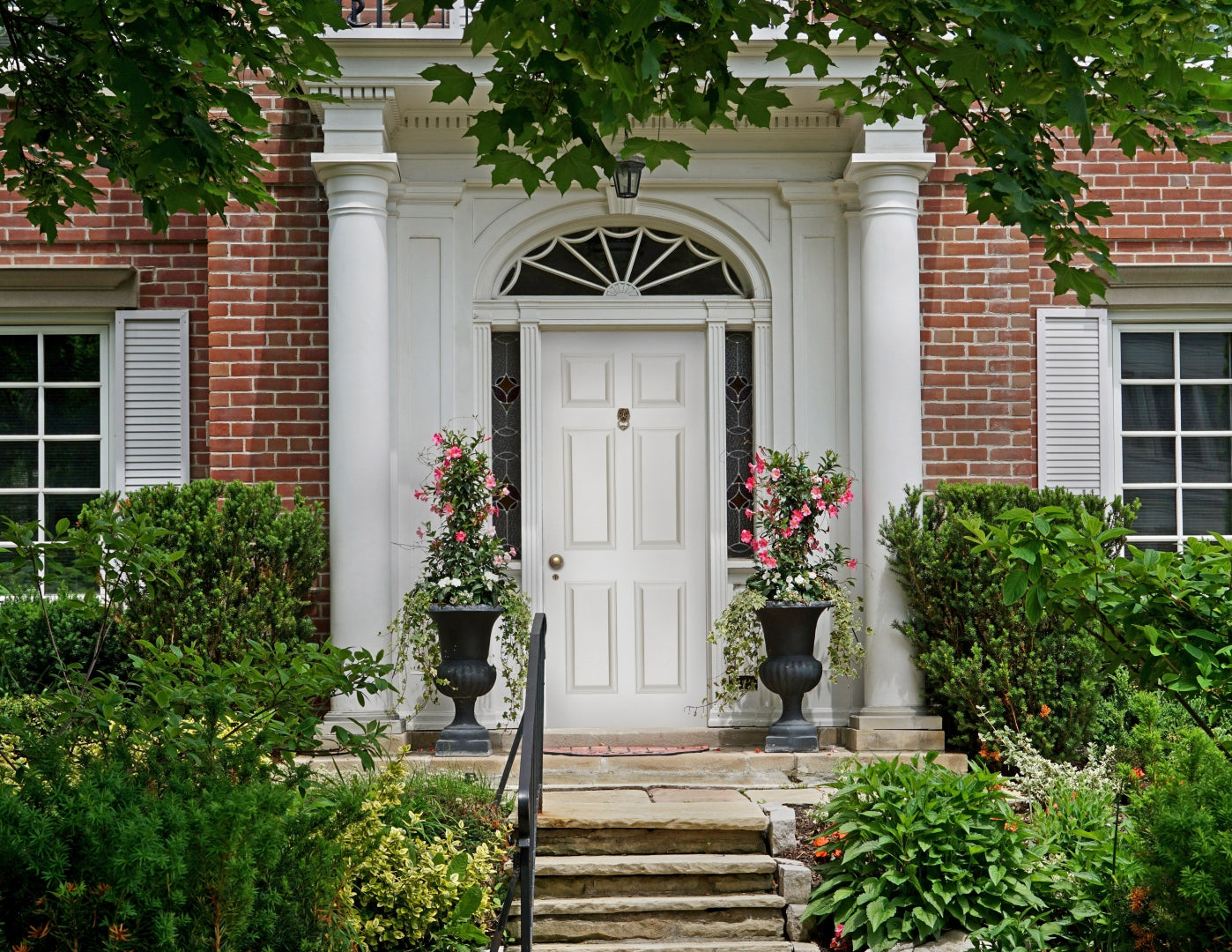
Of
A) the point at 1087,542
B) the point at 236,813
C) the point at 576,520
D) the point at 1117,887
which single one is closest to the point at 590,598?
the point at 576,520

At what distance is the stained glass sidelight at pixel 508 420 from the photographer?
7.72 metres

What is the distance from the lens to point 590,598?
25.4ft

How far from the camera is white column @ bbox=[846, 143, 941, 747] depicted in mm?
7145

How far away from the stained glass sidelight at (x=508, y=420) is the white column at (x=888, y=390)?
209 centimetres

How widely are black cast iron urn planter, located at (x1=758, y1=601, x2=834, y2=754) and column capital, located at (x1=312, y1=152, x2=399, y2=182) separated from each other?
129 inches

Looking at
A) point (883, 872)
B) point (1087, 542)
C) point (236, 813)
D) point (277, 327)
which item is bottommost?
point (883, 872)

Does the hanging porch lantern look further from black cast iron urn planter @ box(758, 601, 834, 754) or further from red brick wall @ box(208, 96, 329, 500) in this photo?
black cast iron urn planter @ box(758, 601, 834, 754)

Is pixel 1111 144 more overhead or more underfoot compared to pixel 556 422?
more overhead

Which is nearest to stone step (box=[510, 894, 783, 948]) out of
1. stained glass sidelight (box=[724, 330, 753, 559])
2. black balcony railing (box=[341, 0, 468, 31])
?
stained glass sidelight (box=[724, 330, 753, 559])

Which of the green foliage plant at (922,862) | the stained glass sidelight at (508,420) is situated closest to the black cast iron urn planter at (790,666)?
the stained glass sidelight at (508,420)

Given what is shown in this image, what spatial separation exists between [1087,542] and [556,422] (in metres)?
4.71

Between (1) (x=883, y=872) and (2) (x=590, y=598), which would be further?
(2) (x=590, y=598)

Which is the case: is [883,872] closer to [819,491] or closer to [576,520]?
[819,491]

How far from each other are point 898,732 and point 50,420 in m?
5.57
